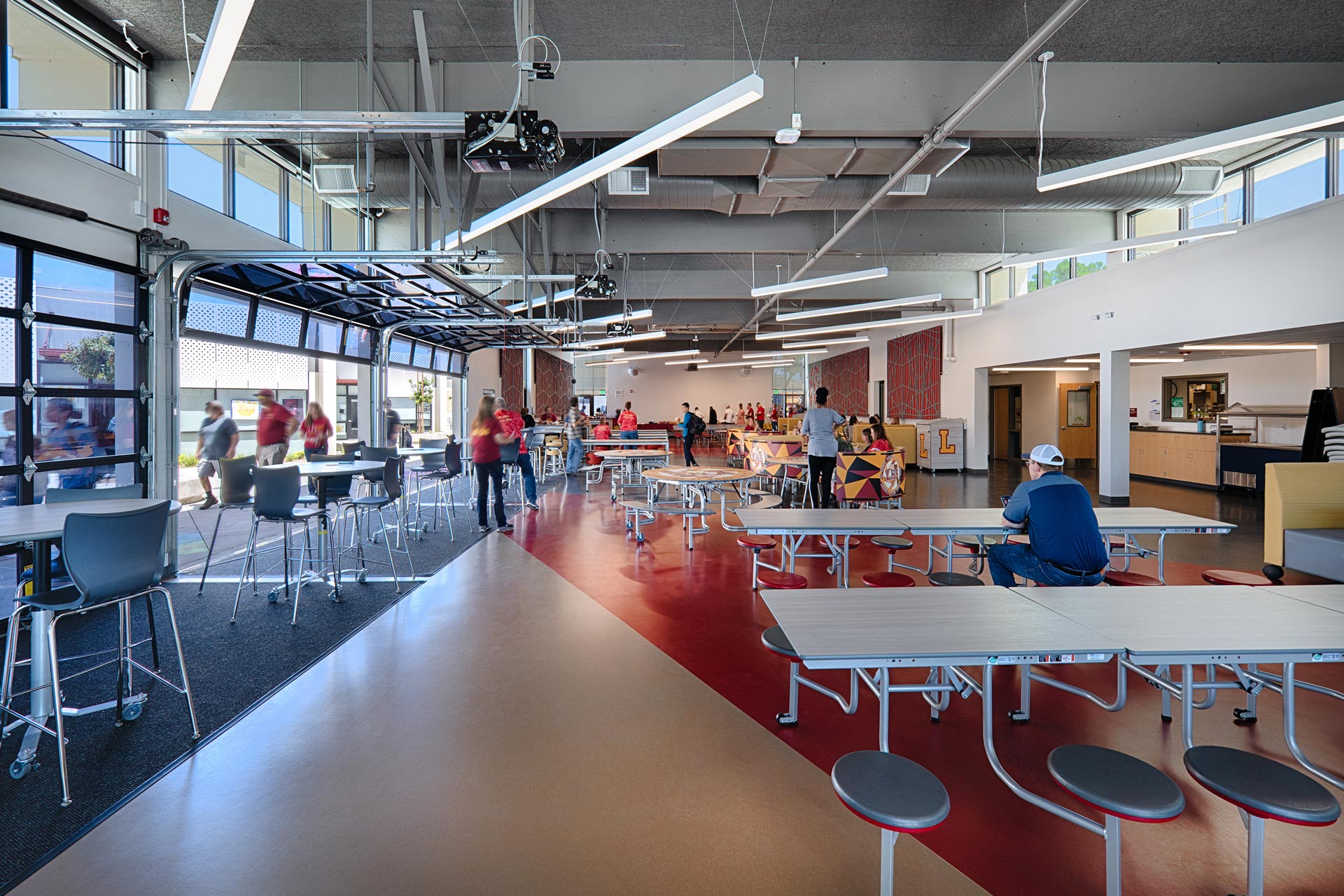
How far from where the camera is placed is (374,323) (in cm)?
1022

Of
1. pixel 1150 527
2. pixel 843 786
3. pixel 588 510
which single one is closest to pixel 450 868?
pixel 843 786

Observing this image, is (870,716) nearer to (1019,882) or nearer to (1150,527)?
(1019,882)

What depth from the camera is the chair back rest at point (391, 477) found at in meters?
5.63

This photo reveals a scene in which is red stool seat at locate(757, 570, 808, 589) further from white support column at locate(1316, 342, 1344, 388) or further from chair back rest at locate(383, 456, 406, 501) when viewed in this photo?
white support column at locate(1316, 342, 1344, 388)

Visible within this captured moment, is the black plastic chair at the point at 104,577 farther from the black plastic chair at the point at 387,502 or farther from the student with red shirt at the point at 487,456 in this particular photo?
the student with red shirt at the point at 487,456

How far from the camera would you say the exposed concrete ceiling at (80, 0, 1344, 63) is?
15.2ft

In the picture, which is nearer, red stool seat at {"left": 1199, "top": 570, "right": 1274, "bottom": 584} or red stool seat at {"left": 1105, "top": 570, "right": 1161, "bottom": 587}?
red stool seat at {"left": 1199, "top": 570, "right": 1274, "bottom": 584}

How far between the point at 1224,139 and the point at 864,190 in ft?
11.8

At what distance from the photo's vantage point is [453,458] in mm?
7812

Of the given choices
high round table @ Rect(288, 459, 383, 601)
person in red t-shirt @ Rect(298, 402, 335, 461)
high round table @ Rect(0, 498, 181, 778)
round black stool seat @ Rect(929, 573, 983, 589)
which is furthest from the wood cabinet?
person in red t-shirt @ Rect(298, 402, 335, 461)

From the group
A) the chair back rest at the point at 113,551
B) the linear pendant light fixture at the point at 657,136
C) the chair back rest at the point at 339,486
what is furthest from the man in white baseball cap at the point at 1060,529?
the chair back rest at the point at 339,486

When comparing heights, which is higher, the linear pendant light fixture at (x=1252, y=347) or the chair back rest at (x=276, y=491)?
the linear pendant light fixture at (x=1252, y=347)

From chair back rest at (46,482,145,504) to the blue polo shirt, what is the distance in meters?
5.13

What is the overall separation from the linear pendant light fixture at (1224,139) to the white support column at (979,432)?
9763 millimetres
